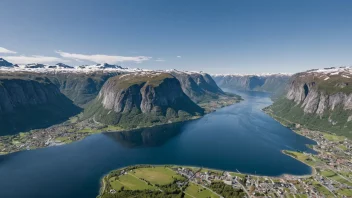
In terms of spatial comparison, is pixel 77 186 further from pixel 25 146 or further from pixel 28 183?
pixel 25 146

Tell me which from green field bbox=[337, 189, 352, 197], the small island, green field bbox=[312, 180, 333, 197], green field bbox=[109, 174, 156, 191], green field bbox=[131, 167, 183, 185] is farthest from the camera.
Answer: green field bbox=[131, 167, 183, 185]

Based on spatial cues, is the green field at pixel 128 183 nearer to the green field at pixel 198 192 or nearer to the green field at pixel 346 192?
the green field at pixel 198 192

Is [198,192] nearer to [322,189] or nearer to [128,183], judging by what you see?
[128,183]

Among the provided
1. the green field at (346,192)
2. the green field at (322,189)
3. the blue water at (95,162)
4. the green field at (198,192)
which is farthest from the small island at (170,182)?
the green field at (346,192)

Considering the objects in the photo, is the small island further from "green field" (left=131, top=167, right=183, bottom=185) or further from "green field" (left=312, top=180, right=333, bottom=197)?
"green field" (left=312, top=180, right=333, bottom=197)

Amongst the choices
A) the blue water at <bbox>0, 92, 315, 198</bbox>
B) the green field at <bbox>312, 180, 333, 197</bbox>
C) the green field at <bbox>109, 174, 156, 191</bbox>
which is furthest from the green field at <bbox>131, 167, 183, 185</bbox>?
the green field at <bbox>312, 180, 333, 197</bbox>

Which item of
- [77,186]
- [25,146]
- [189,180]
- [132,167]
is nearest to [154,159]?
[132,167]
